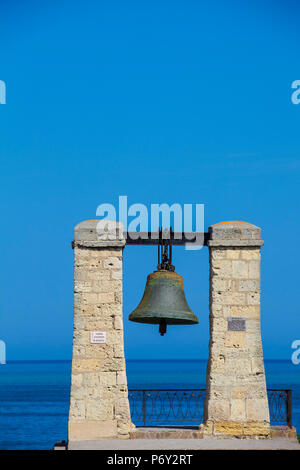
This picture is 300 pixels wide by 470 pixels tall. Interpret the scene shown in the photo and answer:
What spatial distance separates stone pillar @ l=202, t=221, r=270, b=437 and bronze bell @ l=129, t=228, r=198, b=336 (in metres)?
0.96

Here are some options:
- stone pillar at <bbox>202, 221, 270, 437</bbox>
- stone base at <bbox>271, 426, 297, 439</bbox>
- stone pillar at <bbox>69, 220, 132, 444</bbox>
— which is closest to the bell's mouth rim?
stone pillar at <bbox>69, 220, 132, 444</bbox>

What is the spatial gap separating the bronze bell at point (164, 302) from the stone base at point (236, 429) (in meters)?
1.59

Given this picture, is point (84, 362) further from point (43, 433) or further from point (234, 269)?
point (43, 433)

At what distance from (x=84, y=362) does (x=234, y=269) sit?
2.40 metres

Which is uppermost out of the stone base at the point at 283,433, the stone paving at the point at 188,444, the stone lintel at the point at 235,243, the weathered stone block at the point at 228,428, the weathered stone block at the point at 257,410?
the stone lintel at the point at 235,243

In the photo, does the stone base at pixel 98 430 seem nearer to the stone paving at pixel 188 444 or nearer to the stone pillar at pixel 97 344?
the stone pillar at pixel 97 344

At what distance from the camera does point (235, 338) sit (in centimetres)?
1148

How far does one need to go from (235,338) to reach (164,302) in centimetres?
153

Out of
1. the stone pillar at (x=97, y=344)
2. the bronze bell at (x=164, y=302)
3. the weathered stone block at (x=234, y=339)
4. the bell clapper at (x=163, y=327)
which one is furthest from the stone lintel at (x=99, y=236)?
the weathered stone block at (x=234, y=339)

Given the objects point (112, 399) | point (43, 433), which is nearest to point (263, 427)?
point (112, 399)

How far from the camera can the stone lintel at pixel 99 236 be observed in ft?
37.3

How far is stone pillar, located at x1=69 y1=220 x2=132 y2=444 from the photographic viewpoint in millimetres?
11086

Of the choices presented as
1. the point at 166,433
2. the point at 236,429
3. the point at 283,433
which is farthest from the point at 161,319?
the point at 283,433
